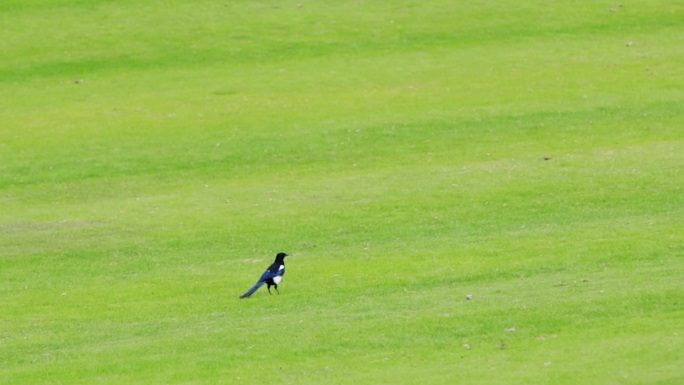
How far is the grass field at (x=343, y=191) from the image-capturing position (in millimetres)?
23484

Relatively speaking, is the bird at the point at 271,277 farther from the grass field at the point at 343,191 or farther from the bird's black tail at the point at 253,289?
the grass field at the point at 343,191

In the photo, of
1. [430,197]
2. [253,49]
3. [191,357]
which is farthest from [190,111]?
[191,357]

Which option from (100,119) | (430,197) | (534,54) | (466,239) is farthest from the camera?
(534,54)

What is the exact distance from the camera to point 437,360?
22359mm

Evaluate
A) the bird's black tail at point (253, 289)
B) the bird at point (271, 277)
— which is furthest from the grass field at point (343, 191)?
the bird at point (271, 277)

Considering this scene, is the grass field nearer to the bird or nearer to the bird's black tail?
the bird's black tail

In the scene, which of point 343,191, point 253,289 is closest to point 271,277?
point 253,289

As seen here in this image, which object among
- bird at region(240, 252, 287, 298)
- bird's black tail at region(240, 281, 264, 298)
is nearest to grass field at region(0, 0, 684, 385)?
bird's black tail at region(240, 281, 264, 298)

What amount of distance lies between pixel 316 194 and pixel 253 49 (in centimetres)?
1919

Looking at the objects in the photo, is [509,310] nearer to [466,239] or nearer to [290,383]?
[290,383]

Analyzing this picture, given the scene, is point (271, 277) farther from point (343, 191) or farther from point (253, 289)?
point (343, 191)

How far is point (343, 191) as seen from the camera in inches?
1512

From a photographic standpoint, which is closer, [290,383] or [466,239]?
[290,383]

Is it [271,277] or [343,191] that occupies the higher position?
[271,277]
